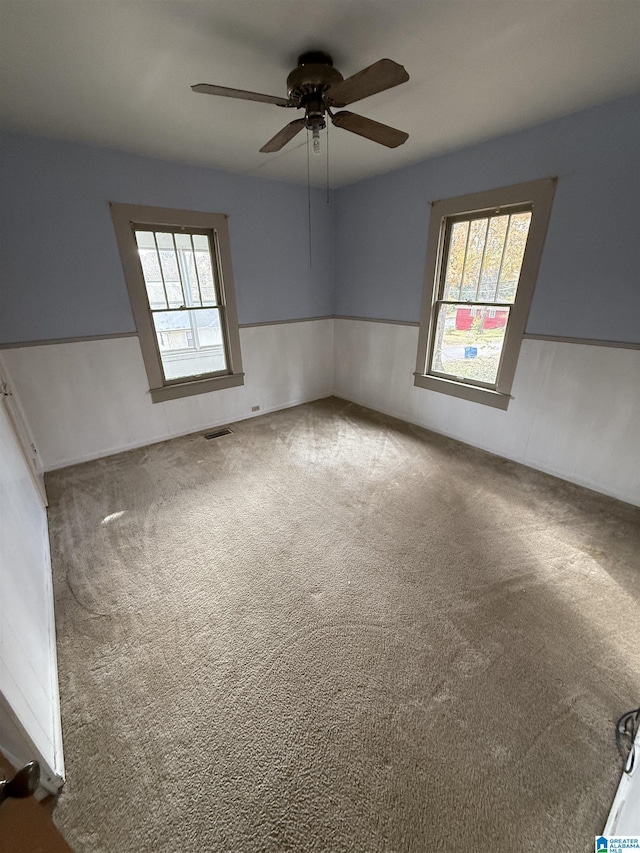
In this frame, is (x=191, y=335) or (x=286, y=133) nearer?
(x=286, y=133)

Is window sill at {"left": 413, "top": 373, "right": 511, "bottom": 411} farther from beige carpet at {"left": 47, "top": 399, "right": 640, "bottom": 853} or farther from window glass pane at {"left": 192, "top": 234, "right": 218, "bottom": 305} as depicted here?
window glass pane at {"left": 192, "top": 234, "right": 218, "bottom": 305}

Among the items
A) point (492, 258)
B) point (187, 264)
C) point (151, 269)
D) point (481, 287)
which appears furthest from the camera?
point (187, 264)

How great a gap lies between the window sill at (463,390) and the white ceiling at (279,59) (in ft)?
6.46

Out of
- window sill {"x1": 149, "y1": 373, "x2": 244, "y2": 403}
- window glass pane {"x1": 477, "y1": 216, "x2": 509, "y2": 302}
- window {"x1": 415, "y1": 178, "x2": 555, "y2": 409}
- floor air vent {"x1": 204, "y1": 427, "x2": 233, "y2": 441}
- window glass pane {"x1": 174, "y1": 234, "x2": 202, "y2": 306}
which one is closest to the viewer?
window {"x1": 415, "y1": 178, "x2": 555, "y2": 409}

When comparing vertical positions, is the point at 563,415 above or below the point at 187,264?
below

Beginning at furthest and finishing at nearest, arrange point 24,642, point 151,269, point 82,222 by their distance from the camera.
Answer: point 151,269 → point 82,222 → point 24,642

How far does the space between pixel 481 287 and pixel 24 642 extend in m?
3.67

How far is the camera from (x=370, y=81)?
1.44 meters

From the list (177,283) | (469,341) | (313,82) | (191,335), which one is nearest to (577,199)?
(469,341)

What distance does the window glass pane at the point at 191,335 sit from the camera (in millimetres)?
3488

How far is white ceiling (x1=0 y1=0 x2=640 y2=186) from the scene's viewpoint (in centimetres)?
140

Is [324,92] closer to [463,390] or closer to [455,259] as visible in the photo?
[455,259]

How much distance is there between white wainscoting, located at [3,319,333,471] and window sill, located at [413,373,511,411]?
61.8 inches

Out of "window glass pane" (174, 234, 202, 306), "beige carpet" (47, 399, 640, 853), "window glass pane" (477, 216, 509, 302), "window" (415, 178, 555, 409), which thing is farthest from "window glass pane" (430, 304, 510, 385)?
"window glass pane" (174, 234, 202, 306)
